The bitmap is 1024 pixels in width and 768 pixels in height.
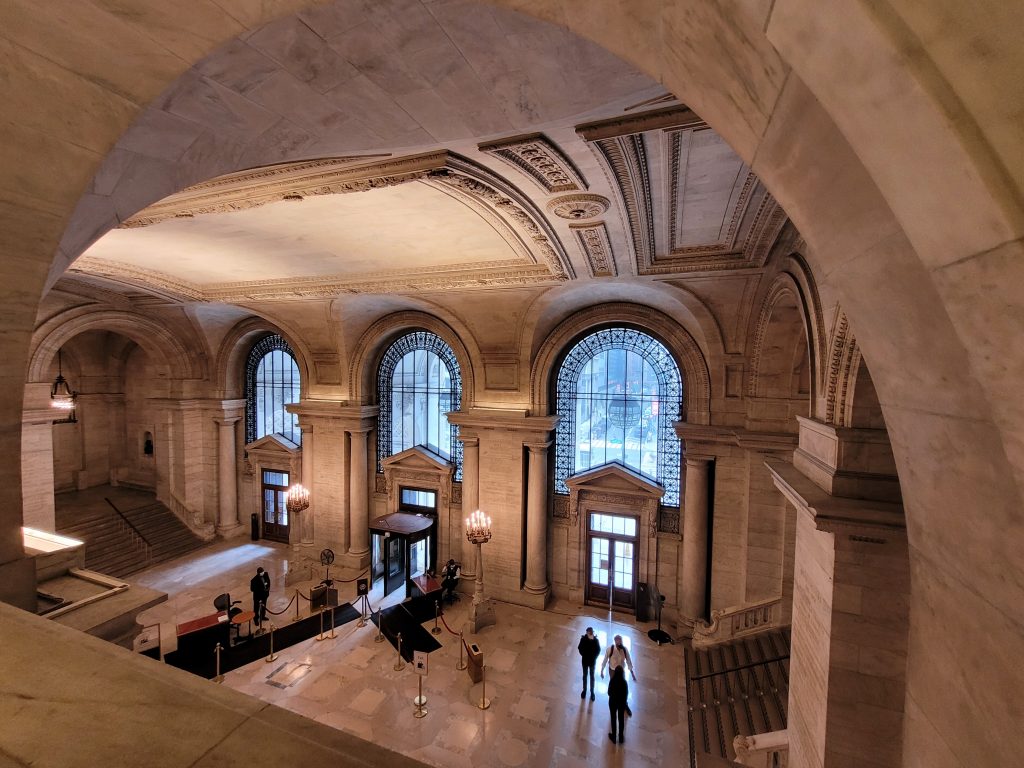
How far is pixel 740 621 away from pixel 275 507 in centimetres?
1364

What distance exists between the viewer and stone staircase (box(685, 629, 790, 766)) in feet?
21.2

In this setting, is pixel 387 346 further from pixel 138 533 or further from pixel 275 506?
pixel 138 533

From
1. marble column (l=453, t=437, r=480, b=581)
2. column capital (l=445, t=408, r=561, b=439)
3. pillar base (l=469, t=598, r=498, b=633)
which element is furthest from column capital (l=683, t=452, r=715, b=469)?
pillar base (l=469, t=598, r=498, b=633)

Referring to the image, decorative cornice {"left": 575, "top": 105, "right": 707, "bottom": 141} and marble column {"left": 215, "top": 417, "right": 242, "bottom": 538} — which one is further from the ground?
decorative cornice {"left": 575, "top": 105, "right": 707, "bottom": 141}

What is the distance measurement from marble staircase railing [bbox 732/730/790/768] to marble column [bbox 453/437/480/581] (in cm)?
693

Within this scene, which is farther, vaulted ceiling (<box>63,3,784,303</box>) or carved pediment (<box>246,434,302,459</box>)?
carved pediment (<box>246,434,302,459</box>)

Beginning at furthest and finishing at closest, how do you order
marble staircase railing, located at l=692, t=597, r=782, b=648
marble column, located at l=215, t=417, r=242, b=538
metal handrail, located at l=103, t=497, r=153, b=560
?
1. marble column, located at l=215, t=417, r=242, b=538
2. metal handrail, located at l=103, t=497, r=153, b=560
3. marble staircase railing, located at l=692, t=597, r=782, b=648

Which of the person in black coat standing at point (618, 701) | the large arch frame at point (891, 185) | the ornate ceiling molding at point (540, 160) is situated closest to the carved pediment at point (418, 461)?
the person in black coat standing at point (618, 701)

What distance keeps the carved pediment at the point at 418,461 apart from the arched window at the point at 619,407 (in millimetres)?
3119

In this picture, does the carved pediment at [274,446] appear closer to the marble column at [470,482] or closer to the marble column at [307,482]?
the marble column at [307,482]

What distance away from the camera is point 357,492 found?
1301 cm

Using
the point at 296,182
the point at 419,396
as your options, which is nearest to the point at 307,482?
the point at 419,396

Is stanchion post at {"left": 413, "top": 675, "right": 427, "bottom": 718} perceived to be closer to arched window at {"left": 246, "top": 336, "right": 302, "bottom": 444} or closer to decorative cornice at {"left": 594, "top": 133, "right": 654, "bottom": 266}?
decorative cornice at {"left": 594, "top": 133, "right": 654, "bottom": 266}

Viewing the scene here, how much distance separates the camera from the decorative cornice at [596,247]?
5.98 meters
